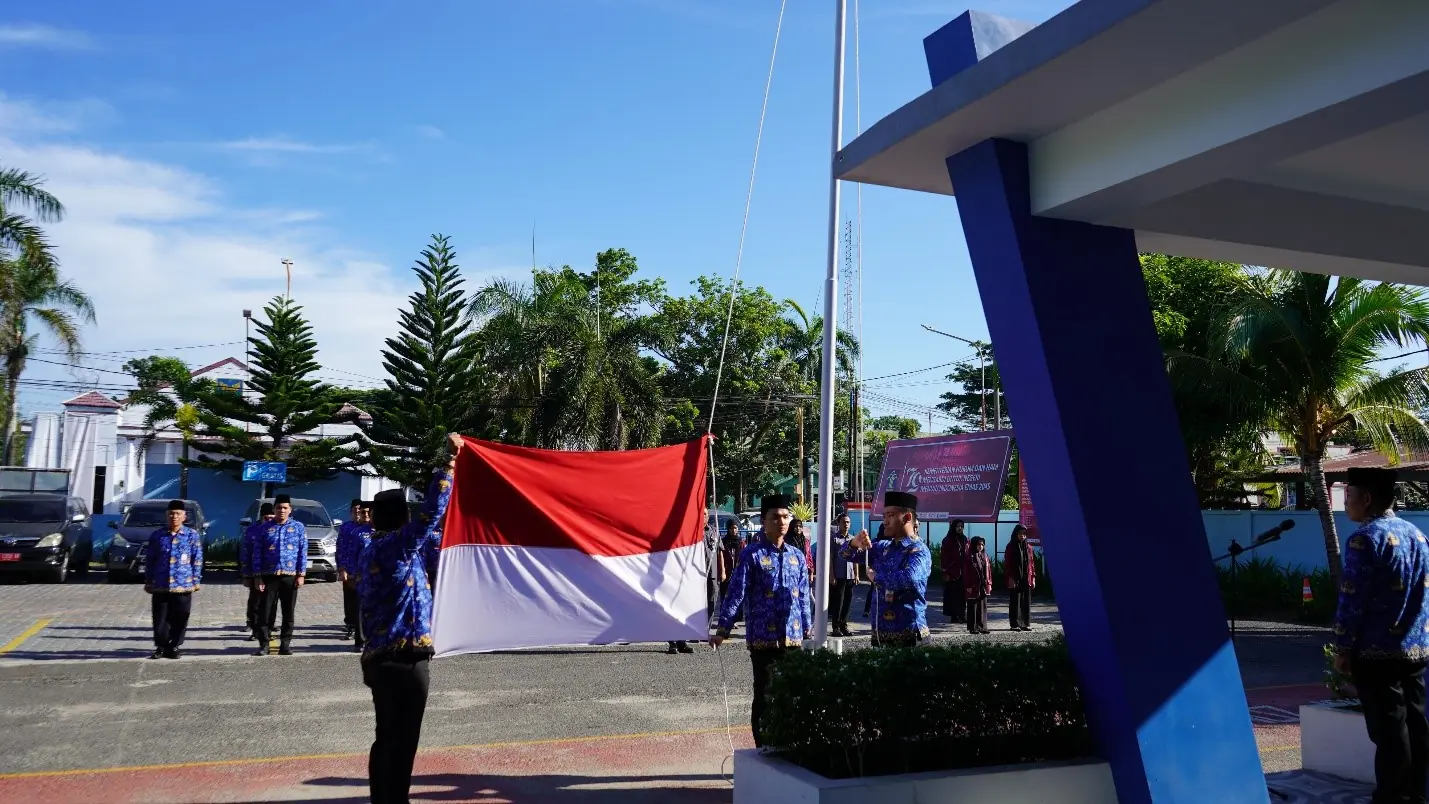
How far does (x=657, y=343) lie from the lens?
2970cm

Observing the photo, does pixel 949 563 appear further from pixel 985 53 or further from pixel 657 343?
pixel 657 343

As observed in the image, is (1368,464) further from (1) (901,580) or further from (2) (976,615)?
(1) (901,580)

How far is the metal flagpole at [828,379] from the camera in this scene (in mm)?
7406

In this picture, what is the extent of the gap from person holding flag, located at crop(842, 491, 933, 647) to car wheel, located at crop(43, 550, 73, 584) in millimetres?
20392

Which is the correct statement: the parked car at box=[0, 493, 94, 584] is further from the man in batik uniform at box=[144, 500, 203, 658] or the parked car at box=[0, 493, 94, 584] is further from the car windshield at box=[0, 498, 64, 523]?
the man in batik uniform at box=[144, 500, 203, 658]

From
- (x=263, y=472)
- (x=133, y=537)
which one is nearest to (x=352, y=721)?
(x=133, y=537)

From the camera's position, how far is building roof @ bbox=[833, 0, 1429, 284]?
4227 mm

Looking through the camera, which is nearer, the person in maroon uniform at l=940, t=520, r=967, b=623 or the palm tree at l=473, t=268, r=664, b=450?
the person in maroon uniform at l=940, t=520, r=967, b=623

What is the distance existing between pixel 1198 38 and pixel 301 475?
32.3 metres

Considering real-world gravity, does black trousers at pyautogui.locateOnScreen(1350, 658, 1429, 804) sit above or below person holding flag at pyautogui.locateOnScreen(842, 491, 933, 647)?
below

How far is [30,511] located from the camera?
2231cm

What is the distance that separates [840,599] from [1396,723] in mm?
10868

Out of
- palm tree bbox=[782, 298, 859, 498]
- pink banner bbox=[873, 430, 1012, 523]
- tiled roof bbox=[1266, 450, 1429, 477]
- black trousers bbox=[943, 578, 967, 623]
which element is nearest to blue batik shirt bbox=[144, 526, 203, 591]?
black trousers bbox=[943, 578, 967, 623]

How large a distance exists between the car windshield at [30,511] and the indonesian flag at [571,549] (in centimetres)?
1865
